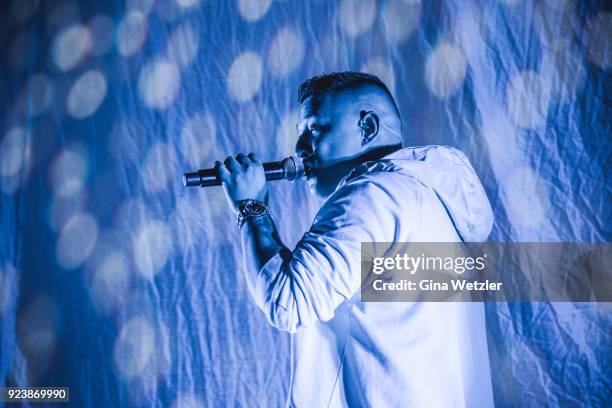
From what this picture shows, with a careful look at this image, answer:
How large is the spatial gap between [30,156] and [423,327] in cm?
105

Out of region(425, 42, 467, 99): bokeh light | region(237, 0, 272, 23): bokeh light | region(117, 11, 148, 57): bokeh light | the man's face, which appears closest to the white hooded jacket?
the man's face

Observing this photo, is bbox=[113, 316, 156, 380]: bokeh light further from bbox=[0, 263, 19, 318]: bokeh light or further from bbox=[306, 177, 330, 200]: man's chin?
bbox=[306, 177, 330, 200]: man's chin

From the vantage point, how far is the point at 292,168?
1.15 meters

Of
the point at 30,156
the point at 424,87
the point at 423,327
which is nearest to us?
the point at 423,327

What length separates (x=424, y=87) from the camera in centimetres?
123

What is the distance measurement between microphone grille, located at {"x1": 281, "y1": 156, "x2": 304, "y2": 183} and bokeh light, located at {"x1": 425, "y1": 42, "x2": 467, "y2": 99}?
36 centimetres

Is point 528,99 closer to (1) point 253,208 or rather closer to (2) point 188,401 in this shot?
(1) point 253,208

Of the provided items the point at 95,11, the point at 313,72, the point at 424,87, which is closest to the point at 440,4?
the point at 424,87

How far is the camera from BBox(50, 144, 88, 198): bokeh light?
129 centimetres

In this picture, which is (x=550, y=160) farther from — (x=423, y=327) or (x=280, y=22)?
(x=280, y=22)

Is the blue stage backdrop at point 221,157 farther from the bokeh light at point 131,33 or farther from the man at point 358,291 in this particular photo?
the man at point 358,291

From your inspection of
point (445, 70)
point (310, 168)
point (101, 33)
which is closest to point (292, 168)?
point (310, 168)

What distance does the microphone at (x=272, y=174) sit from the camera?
110 centimetres
